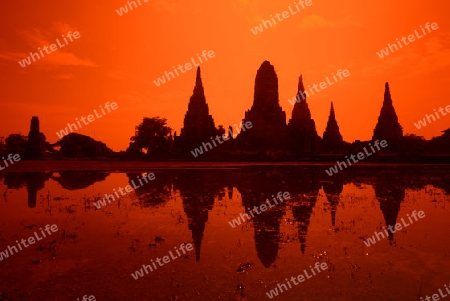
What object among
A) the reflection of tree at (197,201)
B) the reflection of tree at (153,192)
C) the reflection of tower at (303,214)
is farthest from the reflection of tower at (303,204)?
the reflection of tree at (153,192)

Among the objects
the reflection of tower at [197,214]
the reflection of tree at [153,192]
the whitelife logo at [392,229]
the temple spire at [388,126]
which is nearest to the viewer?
the whitelife logo at [392,229]

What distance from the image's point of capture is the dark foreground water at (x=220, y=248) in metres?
6.07

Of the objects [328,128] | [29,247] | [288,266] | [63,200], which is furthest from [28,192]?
[328,128]

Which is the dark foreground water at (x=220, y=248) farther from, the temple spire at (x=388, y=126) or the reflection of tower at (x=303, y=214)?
the temple spire at (x=388, y=126)

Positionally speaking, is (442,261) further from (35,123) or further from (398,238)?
(35,123)

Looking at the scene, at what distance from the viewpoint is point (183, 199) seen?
15.7 metres

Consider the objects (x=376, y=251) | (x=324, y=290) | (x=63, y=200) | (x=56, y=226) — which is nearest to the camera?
(x=324, y=290)

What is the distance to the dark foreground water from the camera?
6.07 meters

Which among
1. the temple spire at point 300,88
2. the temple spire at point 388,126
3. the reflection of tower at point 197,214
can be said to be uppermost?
the temple spire at point 300,88

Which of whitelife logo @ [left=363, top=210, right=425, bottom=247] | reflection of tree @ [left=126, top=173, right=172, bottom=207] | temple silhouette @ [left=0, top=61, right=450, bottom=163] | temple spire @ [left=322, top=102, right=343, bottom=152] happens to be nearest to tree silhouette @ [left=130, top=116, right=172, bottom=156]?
temple silhouette @ [left=0, top=61, right=450, bottom=163]

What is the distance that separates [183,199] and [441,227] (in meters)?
9.87

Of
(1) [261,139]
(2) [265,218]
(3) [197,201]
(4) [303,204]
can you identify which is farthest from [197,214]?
(1) [261,139]

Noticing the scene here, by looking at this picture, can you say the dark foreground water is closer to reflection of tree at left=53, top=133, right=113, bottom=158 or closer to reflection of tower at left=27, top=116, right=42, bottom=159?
reflection of tower at left=27, top=116, right=42, bottom=159

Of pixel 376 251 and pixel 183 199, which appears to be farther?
pixel 183 199
